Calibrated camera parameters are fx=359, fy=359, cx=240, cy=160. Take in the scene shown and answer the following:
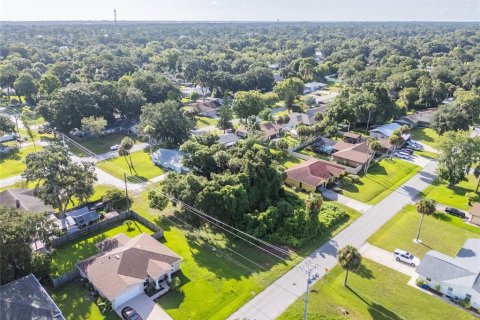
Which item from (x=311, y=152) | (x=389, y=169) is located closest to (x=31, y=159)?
(x=311, y=152)

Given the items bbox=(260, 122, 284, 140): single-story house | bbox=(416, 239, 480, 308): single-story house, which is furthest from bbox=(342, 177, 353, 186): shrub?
bbox=(260, 122, 284, 140): single-story house

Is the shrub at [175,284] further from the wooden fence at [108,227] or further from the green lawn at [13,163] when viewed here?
the green lawn at [13,163]

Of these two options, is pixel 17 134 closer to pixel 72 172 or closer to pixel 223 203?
pixel 72 172

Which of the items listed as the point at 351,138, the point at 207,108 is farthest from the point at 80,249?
the point at 207,108

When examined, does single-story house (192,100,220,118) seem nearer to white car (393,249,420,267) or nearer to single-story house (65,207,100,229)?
single-story house (65,207,100,229)

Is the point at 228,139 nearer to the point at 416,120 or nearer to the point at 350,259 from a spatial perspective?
the point at 350,259
